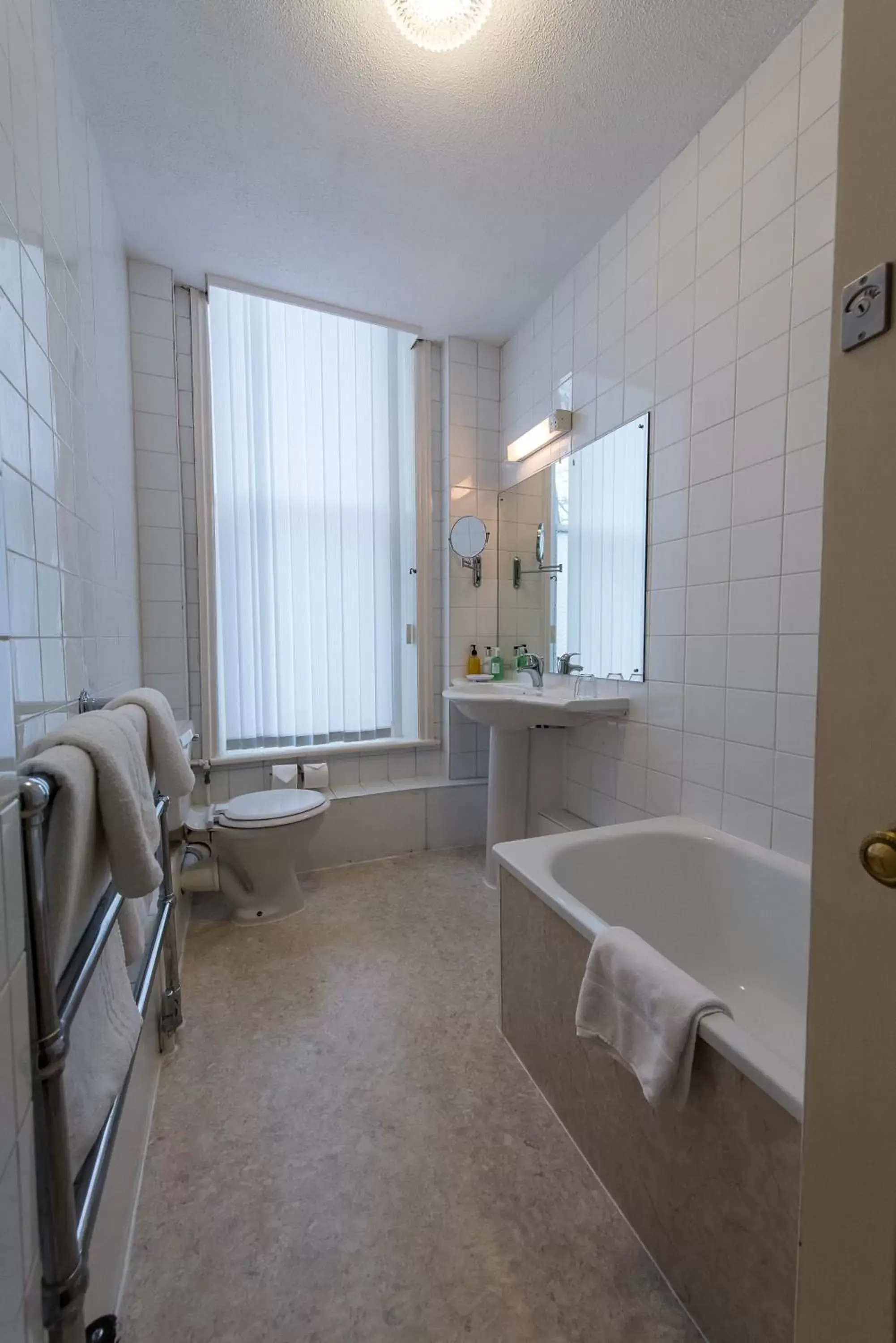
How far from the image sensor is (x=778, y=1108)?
2.42ft

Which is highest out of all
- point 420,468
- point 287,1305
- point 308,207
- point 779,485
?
point 308,207

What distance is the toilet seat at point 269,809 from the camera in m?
Result: 1.97

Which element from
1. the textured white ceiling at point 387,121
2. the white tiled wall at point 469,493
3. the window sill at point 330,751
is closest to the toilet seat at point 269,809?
the window sill at point 330,751

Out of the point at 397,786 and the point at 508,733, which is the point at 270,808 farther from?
the point at 508,733

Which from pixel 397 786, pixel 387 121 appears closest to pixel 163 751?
pixel 397 786

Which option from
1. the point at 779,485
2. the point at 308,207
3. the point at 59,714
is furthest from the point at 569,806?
the point at 308,207

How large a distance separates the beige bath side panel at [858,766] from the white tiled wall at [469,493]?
2.31 metres

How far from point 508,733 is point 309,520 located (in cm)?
139

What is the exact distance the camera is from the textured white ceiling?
130cm

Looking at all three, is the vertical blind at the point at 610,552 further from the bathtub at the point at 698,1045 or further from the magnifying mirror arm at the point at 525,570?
the bathtub at the point at 698,1045

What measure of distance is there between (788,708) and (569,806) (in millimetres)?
1146

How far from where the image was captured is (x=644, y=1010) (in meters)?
0.92

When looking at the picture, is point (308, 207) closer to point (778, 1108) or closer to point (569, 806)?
point (569, 806)

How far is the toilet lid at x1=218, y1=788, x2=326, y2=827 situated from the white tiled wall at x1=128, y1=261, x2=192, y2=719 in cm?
51
